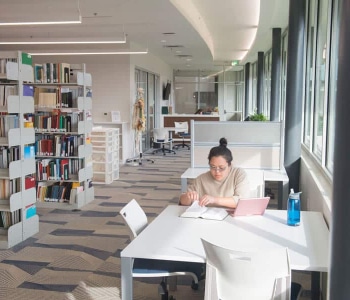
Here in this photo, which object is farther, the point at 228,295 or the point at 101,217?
the point at 101,217

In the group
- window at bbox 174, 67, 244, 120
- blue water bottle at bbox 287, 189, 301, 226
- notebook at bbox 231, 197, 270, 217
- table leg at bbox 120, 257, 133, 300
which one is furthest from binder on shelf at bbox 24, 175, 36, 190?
window at bbox 174, 67, 244, 120

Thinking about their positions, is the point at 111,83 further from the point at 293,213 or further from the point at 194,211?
the point at 293,213

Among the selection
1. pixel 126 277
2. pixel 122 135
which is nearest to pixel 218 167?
pixel 126 277

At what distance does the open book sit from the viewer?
3.14 m

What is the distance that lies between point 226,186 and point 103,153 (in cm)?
537

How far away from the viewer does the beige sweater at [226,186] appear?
357 centimetres

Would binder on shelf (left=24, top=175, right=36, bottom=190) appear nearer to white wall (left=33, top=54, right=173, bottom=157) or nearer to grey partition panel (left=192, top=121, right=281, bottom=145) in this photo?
grey partition panel (left=192, top=121, right=281, bottom=145)

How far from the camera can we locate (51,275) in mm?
4090

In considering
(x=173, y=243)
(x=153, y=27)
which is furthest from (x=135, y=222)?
(x=153, y=27)

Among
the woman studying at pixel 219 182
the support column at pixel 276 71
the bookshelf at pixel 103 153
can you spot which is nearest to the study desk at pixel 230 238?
the woman studying at pixel 219 182

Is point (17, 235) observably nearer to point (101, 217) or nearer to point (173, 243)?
point (101, 217)

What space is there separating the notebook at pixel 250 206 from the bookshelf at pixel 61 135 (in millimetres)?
3955

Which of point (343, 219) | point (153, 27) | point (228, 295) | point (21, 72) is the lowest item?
point (228, 295)

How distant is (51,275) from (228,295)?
8.02 feet
